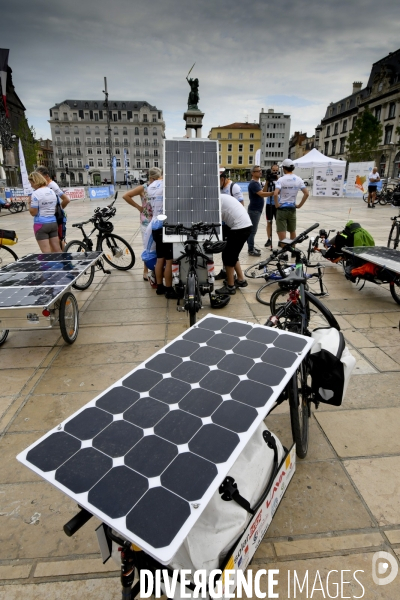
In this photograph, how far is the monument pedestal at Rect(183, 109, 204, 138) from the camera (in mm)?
28484

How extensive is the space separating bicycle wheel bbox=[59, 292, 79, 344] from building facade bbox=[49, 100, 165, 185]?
103437mm

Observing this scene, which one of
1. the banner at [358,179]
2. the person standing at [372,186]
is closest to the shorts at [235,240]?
the person standing at [372,186]

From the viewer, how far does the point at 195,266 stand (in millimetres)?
4738

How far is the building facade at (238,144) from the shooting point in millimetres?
95125

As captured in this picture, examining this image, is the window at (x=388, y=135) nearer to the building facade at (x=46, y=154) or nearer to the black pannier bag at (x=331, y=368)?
the black pannier bag at (x=331, y=368)

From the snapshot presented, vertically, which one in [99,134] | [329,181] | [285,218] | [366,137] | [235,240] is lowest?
[235,240]

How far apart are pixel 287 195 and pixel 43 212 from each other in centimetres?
488

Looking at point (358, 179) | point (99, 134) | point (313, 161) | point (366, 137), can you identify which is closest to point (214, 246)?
point (313, 161)

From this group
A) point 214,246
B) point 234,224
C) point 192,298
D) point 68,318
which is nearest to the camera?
point 192,298

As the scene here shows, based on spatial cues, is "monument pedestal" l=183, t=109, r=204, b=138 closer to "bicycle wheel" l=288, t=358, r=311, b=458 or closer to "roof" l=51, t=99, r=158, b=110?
"bicycle wheel" l=288, t=358, r=311, b=458

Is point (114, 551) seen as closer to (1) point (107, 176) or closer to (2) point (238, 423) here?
(2) point (238, 423)

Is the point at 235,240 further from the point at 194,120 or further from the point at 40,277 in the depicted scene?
the point at 194,120

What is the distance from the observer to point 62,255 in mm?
5383

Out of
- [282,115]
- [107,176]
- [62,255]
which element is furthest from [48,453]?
[282,115]
